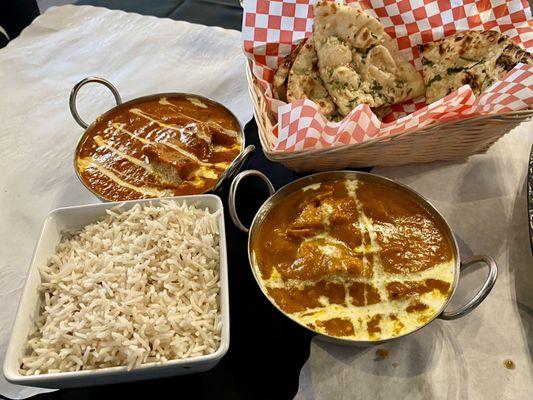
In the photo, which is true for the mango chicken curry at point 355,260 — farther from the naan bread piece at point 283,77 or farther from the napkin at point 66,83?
the napkin at point 66,83

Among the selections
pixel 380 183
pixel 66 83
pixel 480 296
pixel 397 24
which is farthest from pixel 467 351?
pixel 66 83

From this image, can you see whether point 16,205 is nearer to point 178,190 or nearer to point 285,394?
point 178,190

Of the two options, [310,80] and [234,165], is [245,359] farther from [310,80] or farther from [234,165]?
[310,80]

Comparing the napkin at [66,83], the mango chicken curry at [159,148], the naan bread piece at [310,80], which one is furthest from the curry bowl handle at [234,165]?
the napkin at [66,83]

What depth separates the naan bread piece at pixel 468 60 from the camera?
162 centimetres

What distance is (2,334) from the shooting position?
143cm

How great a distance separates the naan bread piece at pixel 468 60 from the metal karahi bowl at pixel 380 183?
0.52 metres

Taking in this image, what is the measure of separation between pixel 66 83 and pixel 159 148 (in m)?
1.05

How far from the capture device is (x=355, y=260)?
1.32 meters

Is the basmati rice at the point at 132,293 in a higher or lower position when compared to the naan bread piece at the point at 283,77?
lower

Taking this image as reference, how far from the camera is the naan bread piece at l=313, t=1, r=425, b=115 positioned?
5.77 feet

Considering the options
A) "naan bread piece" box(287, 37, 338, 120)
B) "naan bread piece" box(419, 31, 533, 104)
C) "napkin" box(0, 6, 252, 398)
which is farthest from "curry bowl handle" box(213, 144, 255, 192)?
"naan bread piece" box(419, 31, 533, 104)

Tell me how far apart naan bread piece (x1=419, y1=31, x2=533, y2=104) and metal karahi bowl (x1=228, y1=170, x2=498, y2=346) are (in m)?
0.52

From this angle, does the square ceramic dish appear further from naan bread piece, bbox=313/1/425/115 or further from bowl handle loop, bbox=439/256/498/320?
naan bread piece, bbox=313/1/425/115
